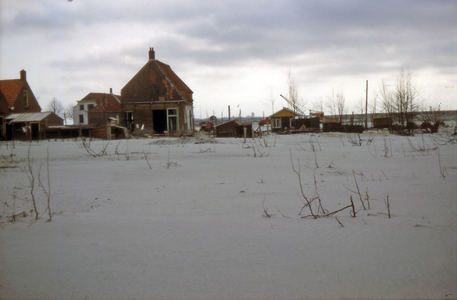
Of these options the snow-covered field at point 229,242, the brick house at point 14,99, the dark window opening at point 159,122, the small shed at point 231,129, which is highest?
the brick house at point 14,99

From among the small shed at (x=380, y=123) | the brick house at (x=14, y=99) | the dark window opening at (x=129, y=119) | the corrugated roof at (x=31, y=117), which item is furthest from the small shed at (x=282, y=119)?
the brick house at (x=14, y=99)

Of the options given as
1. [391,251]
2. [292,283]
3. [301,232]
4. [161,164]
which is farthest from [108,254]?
[161,164]

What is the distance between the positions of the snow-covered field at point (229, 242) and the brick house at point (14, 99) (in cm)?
2563

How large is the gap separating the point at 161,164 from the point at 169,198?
2482mm

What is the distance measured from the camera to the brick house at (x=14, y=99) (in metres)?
25.2

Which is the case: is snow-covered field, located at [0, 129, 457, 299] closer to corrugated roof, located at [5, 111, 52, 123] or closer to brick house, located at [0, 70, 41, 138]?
corrugated roof, located at [5, 111, 52, 123]

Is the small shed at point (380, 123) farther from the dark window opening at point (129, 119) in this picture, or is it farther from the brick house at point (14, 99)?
Answer: the brick house at point (14, 99)

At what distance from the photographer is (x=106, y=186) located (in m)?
4.39

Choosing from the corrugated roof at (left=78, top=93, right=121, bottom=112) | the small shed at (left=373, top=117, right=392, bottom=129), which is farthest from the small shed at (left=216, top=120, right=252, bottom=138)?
the corrugated roof at (left=78, top=93, right=121, bottom=112)

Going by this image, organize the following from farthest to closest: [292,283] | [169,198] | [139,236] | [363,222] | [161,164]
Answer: [161,164] → [169,198] → [363,222] → [139,236] → [292,283]

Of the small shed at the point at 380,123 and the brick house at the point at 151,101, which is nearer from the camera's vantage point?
the brick house at the point at 151,101

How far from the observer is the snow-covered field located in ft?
6.15

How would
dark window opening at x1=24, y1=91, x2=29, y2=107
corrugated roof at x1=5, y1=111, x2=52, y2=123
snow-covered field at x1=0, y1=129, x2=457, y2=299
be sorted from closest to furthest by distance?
1. snow-covered field at x1=0, y1=129, x2=457, y2=299
2. corrugated roof at x1=5, y1=111, x2=52, y2=123
3. dark window opening at x1=24, y1=91, x2=29, y2=107

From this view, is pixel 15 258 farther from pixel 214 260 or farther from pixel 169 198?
pixel 169 198
